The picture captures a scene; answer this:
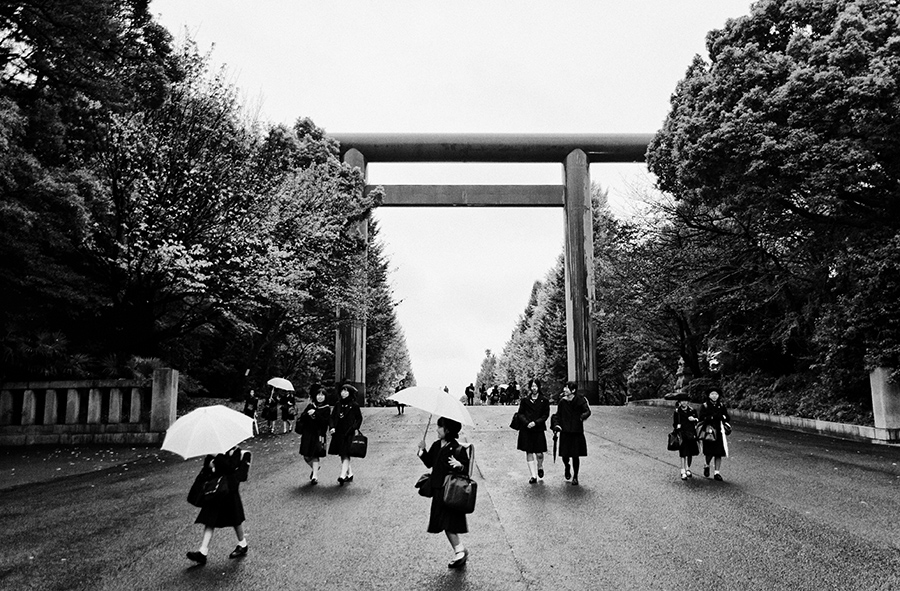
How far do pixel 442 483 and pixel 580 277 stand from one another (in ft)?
90.1

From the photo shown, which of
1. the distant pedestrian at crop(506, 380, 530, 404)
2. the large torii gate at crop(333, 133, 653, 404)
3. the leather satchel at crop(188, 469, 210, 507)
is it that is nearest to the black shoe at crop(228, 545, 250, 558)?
the leather satchel at crop(188, 469, 210, 507)

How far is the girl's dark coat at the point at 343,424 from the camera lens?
9961 millimetres

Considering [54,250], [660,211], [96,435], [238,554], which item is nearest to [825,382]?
[660,211]

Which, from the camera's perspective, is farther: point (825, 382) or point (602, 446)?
point (825, 382)

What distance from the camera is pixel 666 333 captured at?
96.6ft

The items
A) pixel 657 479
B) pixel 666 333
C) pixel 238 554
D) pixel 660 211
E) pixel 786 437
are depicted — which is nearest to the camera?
pixel 238 554

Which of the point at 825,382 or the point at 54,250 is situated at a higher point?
the point at 54,250

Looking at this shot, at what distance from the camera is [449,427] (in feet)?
19.6

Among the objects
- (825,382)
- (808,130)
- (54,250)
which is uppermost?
(808,130)

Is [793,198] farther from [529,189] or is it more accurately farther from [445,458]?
[529,189]

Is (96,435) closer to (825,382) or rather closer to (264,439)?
(264,439)

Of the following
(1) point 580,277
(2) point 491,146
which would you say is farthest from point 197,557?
(1) point 580,277

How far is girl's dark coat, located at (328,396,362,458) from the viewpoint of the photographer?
9.96 m

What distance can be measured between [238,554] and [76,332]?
1426cm
